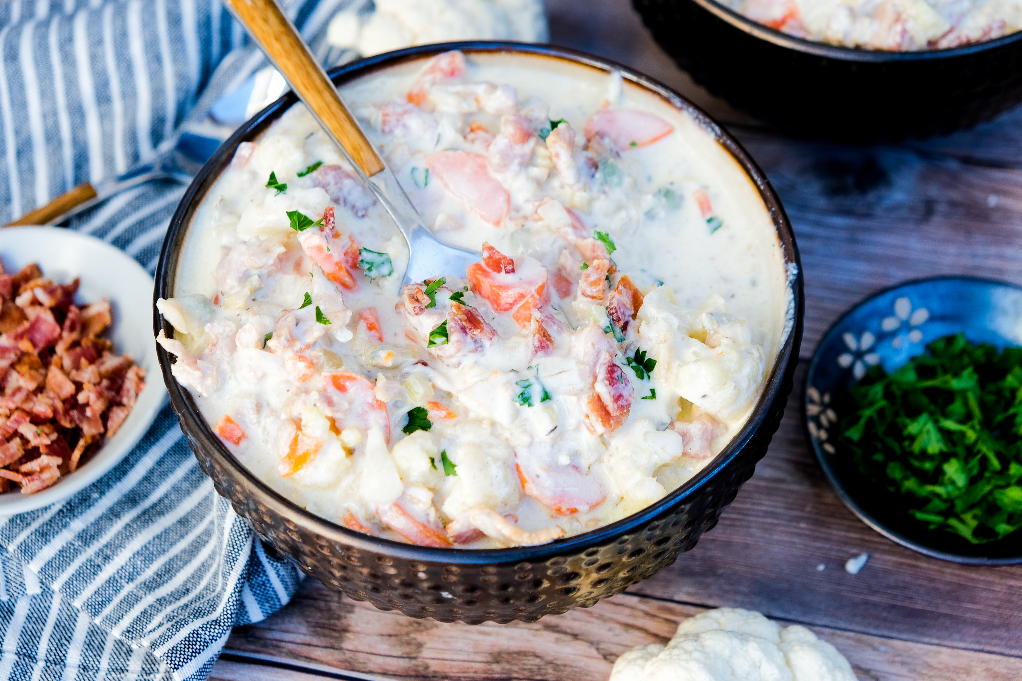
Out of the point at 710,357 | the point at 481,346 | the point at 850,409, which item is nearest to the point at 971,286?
the point at 850,409

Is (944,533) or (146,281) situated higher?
(146,281)

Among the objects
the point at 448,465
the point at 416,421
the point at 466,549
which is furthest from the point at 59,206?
the point at 466,549

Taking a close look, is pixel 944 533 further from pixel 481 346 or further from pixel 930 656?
pixel 481 346

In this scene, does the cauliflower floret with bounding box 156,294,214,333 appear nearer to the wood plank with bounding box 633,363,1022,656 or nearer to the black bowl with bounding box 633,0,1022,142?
the wood plank with bounding box 633,363,1022,656

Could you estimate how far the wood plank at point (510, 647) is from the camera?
6.65ft

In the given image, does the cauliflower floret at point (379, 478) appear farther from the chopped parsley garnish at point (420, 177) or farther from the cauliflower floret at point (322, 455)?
the chopped parsley garnish at point (420, 177)

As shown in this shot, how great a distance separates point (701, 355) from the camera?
5.45 feet

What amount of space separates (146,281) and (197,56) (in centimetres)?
83

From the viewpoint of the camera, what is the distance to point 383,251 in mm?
1884

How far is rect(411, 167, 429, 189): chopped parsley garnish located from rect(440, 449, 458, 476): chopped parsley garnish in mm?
668

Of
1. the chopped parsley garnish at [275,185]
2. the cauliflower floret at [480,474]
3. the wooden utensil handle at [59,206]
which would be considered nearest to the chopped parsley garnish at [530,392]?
the cauliflower floret at [480,474]

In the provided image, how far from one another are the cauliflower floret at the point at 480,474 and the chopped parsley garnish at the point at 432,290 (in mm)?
265

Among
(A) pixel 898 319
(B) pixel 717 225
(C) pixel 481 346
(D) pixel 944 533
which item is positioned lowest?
(D) pixel 944 533

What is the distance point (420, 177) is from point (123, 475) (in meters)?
1.10
